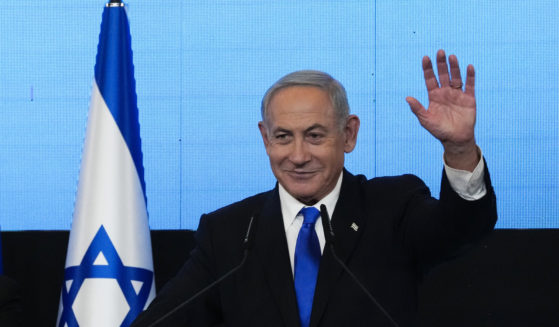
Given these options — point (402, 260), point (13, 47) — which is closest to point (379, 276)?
point (402, 260)

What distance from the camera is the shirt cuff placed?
1.77 meters

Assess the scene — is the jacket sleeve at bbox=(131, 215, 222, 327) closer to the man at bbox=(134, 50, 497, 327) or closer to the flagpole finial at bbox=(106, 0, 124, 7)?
the man at bbox=(134, 50, 497, 327)

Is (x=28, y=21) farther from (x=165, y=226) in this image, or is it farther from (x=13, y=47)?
(x=165, y=226)

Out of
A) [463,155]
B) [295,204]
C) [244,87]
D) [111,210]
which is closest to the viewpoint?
[463,155]

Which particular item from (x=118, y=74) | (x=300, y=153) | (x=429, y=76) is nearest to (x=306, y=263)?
(x=300, y=153)

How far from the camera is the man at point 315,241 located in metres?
1.96

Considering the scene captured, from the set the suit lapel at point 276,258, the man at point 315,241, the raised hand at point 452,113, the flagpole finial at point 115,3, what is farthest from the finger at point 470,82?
the flagpole finial at point 115,3

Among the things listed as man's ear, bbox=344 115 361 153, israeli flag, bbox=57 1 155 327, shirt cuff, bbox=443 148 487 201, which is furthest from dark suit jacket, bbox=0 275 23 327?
shirt cuff, bbox=443 148 487 201

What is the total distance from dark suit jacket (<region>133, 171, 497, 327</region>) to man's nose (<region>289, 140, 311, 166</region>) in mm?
175

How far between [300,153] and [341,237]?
24 cm

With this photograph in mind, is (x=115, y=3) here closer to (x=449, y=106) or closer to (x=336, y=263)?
(x=336, y=263)

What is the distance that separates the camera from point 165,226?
3570 mm

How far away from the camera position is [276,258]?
2.03 meters

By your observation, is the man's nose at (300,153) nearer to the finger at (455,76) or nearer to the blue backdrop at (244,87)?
the finger at (455,76)
